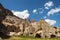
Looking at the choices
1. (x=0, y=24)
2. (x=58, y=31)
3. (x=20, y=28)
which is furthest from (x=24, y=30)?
(x=58, y=31)

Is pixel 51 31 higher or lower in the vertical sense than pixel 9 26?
lower

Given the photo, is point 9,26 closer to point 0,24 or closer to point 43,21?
point 0,24

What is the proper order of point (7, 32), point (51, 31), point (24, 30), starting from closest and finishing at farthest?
point (51, 31)
point (7, 32)
point (24, 30)

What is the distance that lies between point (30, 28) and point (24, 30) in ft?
52.0

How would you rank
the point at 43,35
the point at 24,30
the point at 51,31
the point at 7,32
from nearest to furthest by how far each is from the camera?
the point at 43,35
the point at 51,31
the point at 7,32
the point at 24,30

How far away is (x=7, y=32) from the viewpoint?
182m

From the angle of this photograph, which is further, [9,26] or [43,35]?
[9,26]

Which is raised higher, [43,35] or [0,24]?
[0,24]

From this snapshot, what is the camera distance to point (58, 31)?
183250mm

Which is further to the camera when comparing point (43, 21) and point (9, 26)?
point (9, 26)

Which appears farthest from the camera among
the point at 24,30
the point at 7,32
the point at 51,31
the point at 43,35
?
the point at 24,30

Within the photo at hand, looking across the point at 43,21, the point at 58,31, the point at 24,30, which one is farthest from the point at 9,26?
the point at 58,31

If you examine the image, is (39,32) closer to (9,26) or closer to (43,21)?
(43,21)

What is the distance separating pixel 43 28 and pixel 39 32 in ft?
20.7
